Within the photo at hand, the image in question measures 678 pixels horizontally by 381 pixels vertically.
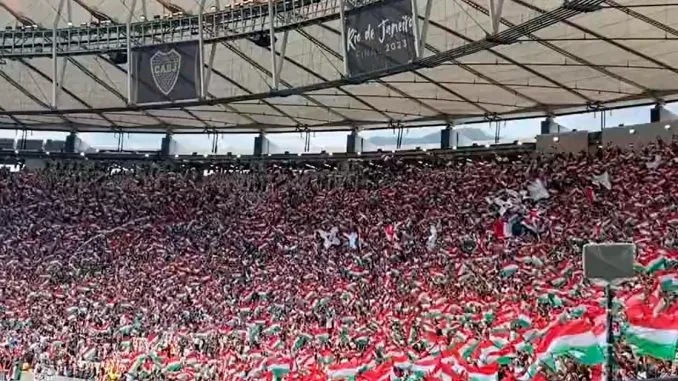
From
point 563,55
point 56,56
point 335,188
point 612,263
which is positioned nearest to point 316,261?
point 335,188

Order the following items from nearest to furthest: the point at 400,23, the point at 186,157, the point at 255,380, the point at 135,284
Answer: the point at 400,23 → the point at 255,380 → the point at 135,284 → the point at 186,157

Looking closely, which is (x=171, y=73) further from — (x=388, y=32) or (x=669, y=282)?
(x=669, y=282)

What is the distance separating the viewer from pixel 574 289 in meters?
22.1

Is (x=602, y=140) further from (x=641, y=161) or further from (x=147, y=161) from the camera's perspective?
(x=147, y=161)

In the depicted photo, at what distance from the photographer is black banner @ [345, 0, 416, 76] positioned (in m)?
19.3

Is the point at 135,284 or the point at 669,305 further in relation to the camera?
the point at 135,284

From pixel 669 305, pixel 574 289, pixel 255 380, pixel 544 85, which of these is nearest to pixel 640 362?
pixel 669 305

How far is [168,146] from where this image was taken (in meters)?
45.2

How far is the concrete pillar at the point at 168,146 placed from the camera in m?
45.1

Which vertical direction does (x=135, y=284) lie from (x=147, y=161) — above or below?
below

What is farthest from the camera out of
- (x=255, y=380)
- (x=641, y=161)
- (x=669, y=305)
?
(x=641, y=161)

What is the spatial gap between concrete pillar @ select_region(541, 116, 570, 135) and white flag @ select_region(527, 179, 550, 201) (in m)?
4.97

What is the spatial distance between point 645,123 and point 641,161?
3.50 metres

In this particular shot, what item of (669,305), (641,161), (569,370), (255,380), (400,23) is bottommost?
(255,380)
